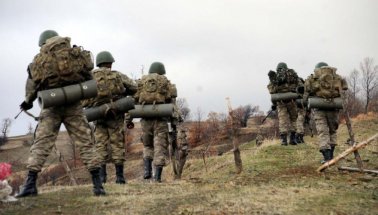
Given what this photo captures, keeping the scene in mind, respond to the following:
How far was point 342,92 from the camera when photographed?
10656mm

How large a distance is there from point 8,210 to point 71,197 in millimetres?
1288

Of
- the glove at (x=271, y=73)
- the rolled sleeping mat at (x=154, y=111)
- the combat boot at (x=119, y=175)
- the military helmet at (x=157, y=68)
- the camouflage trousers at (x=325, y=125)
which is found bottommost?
the combat boot at (x=119, y=175)

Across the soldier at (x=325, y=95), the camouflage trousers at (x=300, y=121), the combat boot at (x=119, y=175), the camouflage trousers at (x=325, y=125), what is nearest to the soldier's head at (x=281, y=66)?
the camouflage trousers at (x=300, y=121)

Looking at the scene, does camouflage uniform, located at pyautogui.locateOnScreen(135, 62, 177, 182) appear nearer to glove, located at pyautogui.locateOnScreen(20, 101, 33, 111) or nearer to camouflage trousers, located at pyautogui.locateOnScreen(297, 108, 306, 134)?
glove, located at pyautogui.locateOnScreen(20, 101, 33, 111)

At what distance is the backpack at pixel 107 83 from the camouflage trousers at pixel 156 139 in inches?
67.2

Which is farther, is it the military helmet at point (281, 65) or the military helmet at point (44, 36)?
the military helmet at point (281, 65)

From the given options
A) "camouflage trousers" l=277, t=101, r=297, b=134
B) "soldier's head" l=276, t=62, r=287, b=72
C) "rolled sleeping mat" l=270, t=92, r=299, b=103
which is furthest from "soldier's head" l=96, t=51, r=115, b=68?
"camouflage trousers" l=277, t=101, r=297, b=134

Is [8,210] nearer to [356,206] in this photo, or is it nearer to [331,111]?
[356,206]

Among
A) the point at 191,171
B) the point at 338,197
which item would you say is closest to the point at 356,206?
the point at 338,197

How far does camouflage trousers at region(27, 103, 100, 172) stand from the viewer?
23.1 feet

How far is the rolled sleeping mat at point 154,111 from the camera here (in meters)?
10.5

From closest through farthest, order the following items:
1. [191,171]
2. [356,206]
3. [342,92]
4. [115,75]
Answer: [356,206] < [115,75] < [342,92] < [191,171]

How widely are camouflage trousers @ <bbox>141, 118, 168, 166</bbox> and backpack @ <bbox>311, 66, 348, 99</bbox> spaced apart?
3.91 metres

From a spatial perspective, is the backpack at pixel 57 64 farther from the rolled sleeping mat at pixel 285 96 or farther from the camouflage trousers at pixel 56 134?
the rolled sleeping mat at pixel 285 96
